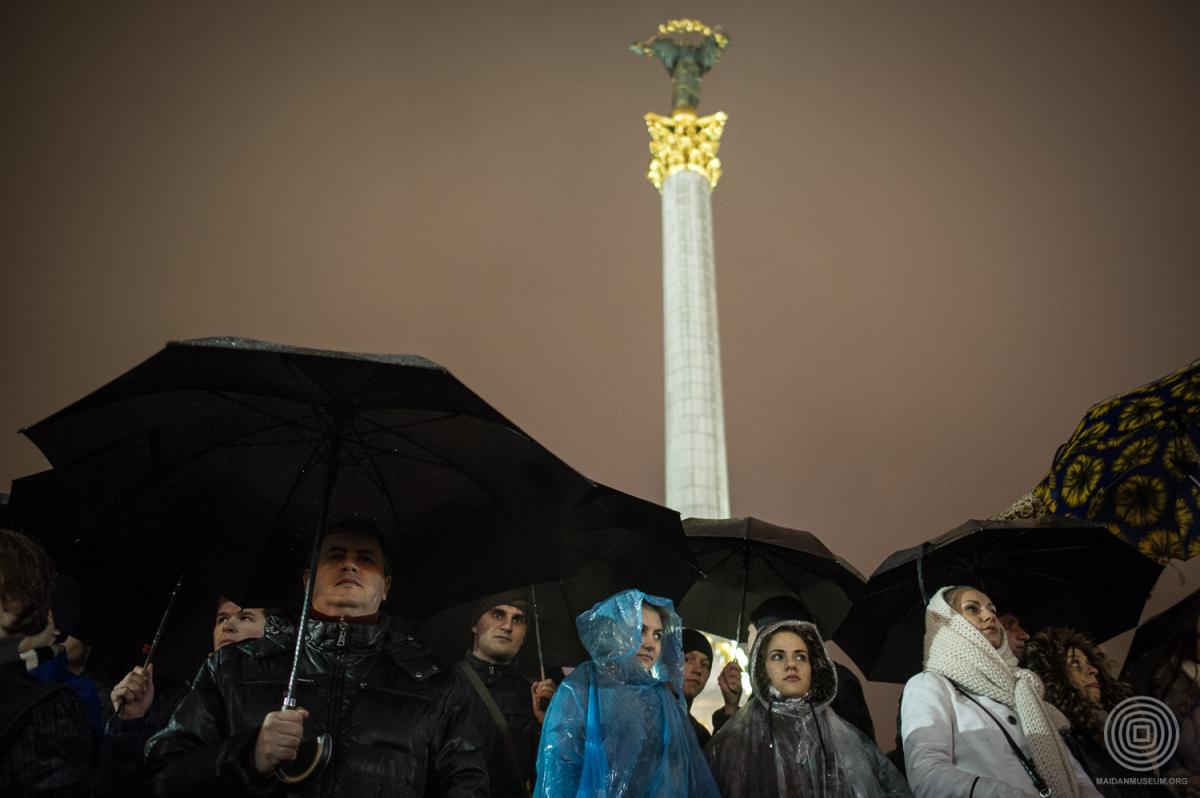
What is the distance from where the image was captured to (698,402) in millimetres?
21719

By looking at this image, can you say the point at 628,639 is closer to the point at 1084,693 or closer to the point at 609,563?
the point at 609,563

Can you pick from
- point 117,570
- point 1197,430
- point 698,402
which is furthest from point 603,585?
point 698,402

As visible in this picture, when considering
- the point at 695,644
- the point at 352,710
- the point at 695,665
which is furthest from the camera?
the point at 695,644

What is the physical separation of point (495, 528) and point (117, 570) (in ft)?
10.3

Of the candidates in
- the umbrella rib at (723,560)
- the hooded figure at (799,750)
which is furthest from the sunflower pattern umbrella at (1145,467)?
the hooded figure at (799,750)

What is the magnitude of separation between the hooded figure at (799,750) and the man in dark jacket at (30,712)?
3183 mm

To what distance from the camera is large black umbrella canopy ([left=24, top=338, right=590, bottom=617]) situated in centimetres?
431

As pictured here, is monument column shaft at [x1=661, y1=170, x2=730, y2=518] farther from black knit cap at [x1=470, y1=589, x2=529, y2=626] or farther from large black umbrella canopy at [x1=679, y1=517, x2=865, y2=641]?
black knit cap at [x1=470, y1=589, x2=529, y2=626]

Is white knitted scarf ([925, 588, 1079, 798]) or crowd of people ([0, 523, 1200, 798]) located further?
white knitted scarf ([925, 588, 1079, 798])

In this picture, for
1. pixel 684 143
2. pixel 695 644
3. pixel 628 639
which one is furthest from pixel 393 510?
pixel 684 143

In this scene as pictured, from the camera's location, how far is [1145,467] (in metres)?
6.88

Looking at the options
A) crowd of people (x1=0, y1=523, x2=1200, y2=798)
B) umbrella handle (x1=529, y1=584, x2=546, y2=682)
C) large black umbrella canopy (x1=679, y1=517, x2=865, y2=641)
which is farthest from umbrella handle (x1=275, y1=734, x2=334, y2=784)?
large black umbrella canopy (x1=679, y1=517, x2=865, y2=641)

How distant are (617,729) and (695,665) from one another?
233cm

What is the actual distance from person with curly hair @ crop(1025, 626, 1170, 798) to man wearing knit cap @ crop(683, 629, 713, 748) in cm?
212
